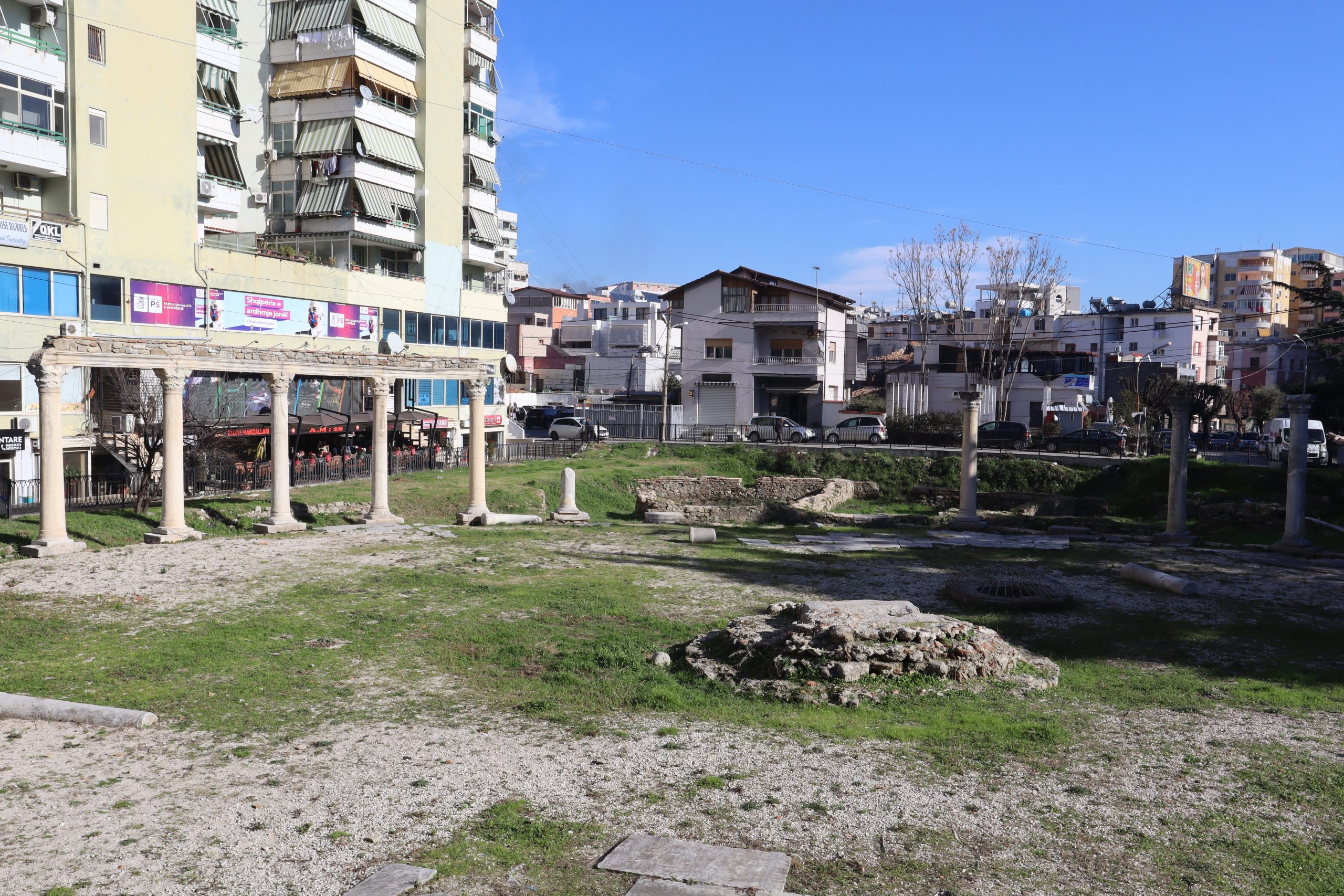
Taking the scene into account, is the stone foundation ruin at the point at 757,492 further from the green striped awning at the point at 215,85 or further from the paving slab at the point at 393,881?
the paving slab at the point at 393,881

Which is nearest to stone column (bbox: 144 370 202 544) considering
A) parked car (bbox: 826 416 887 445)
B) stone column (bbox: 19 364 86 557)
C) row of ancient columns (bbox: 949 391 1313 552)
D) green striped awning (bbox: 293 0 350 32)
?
stone column (bbox: 19 364 86 557)

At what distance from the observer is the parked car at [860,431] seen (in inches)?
2082

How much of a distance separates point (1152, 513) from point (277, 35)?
131ft

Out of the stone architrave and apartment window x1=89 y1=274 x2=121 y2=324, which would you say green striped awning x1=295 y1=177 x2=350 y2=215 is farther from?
the stone architrave

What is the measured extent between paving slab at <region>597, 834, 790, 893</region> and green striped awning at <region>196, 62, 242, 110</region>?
119 ft

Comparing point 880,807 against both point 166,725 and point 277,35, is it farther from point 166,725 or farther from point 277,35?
point 277,35

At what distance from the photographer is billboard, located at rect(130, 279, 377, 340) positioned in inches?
1257

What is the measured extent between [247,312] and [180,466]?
A: 14.0 meters

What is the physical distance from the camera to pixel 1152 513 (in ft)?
115

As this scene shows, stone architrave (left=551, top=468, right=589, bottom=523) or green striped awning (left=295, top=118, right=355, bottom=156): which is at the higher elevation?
green striped awning (left=295, top=118, right=355, bottom=156)

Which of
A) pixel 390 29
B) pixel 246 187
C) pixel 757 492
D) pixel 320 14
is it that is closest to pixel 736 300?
pixel 757 492

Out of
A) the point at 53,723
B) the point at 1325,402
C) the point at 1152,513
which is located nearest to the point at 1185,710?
the point at 53,723

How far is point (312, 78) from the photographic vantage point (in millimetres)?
41844

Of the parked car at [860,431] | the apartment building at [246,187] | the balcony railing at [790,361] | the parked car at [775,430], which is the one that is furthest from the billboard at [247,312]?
the balcony railing at [790,361]
